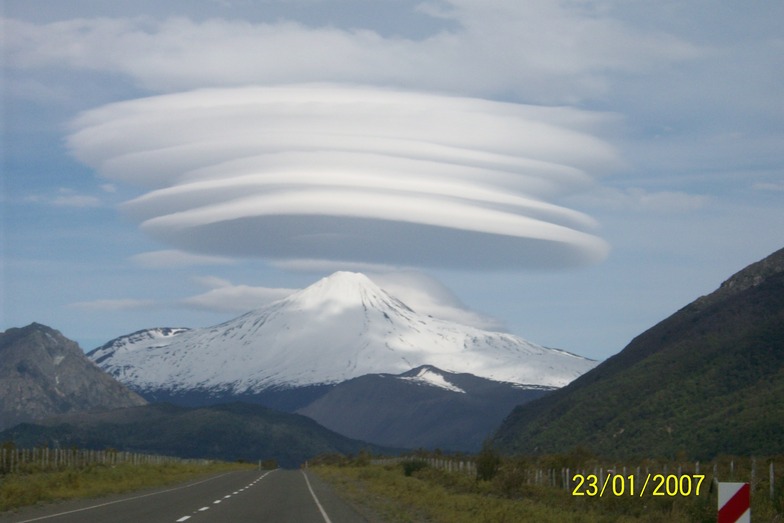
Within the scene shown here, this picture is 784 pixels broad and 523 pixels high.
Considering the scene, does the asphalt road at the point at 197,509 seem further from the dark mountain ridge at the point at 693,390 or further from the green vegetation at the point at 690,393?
the green vegetation at the point at 690,393

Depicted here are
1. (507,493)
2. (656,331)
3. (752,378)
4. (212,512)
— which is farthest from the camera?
(656,331)

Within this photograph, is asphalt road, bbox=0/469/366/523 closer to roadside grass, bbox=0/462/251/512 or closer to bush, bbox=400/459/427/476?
roadside grass, bbox=0/462/251/512

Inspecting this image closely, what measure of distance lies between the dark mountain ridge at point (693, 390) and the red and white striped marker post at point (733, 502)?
6557 centimetres

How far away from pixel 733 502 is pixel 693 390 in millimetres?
98292

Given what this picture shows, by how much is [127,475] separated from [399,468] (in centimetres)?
2409

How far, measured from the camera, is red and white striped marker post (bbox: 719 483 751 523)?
16.3 meters

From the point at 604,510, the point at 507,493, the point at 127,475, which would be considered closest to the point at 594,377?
the point at 127,475

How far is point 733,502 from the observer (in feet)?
53.7

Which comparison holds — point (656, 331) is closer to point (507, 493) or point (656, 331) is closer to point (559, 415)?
point (559, 415)

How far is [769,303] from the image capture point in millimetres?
125188

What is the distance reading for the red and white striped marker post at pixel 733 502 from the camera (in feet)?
53.6

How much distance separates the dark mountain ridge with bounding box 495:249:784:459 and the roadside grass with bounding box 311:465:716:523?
4110cm
